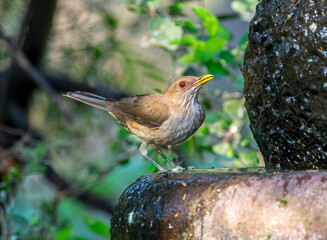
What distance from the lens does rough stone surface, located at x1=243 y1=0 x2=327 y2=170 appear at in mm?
2777

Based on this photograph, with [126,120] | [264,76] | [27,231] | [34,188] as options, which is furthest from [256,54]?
[34,188]

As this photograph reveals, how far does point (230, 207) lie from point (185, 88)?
94.4 inches

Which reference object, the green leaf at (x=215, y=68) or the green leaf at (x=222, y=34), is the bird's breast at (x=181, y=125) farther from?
the green leaf at (x=222, y=34)

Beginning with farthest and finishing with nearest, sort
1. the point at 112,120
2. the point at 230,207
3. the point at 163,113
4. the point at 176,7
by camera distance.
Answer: the point at 112,120 → the point at 176,7 → the point at 163,113 → the point at 230,207

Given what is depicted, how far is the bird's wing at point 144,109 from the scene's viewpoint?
446 cm

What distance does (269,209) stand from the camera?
2.23 m

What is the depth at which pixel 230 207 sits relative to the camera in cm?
234

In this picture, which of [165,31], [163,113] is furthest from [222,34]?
[163,113]

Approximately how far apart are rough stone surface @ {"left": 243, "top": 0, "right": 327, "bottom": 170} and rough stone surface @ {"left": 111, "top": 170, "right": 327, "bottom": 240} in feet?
2.14

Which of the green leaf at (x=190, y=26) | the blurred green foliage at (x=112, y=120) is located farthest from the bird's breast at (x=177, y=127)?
the green leaf at (x=190, y=26)

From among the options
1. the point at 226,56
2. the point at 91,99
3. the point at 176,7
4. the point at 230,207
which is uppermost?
the point at 176,7

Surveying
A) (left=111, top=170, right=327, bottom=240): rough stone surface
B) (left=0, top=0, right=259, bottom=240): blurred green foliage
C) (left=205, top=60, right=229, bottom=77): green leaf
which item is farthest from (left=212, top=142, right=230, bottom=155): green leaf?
(left=111, top=170, right=327, bottom=240): rough stone surface

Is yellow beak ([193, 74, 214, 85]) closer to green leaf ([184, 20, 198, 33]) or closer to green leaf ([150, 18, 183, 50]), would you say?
green leaf ([150, 18, 183, 50])

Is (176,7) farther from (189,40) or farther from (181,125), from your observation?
(181,125)
